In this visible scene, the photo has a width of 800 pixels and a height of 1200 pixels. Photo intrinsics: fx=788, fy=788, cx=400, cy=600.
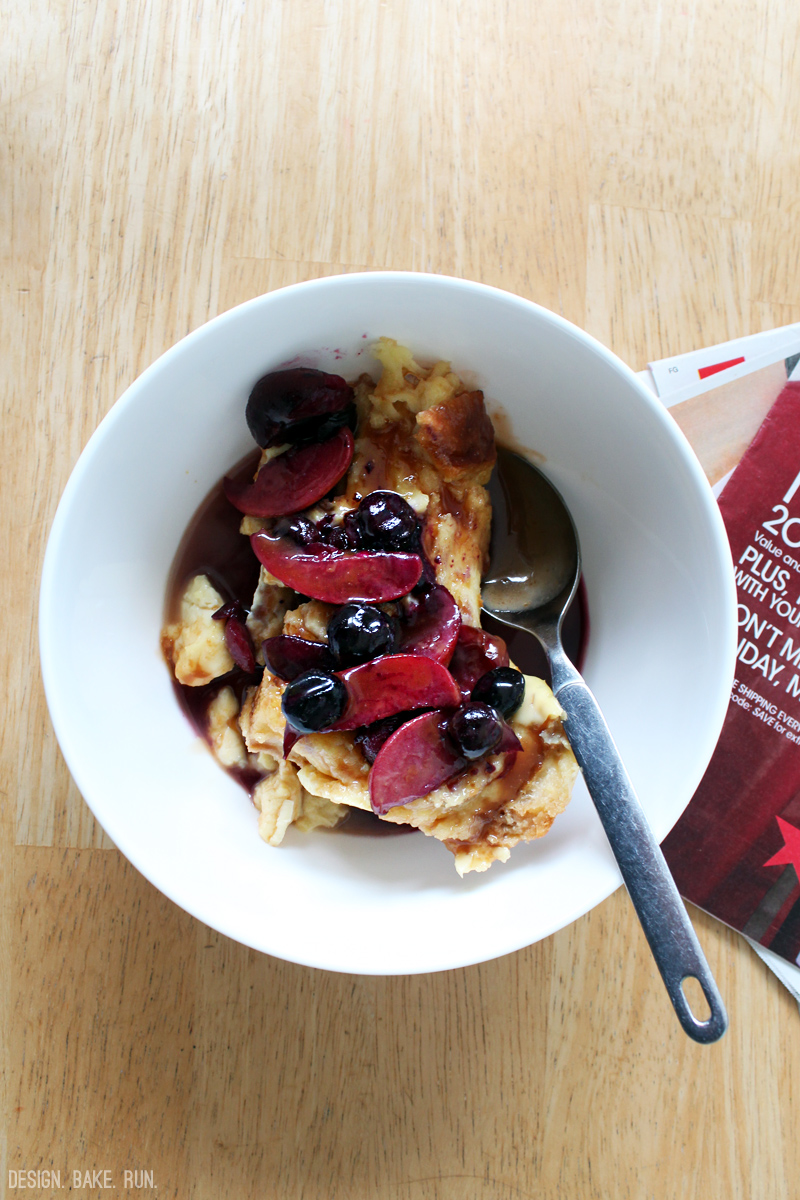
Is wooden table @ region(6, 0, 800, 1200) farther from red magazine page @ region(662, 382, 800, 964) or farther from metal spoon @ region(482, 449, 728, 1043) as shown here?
metal spoon @ region(482, 449, 728, 1043)

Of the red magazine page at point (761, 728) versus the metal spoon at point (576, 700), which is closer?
the metal spoon at point (576, 700)

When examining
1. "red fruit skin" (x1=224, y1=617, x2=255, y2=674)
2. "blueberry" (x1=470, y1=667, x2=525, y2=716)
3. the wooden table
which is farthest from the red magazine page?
"red fruit skin" (x1=224, y1=617, x2=255, y2=674)

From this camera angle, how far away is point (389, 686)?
124cm

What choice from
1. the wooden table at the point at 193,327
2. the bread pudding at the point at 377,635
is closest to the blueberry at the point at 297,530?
the bread pudding at the point at 377,635

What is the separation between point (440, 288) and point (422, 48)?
2.36 ft

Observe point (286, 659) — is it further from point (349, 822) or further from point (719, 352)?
point (719, 352)

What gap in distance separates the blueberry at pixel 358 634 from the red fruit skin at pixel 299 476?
0.77 ft

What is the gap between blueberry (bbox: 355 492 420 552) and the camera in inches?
50.3

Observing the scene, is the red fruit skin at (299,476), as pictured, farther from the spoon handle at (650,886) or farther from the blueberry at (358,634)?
the spoon handle at (650,886)

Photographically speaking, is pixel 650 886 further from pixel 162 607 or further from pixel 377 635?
pixel 162 607

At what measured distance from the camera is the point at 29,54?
1.55 metres

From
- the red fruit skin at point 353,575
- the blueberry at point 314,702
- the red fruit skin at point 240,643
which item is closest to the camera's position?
the blueberry at point 314,702

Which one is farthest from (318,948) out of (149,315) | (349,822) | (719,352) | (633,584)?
(719,352)

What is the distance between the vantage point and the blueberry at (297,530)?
1346mm
